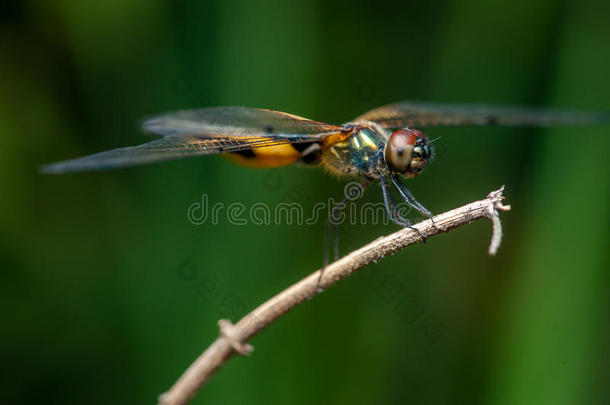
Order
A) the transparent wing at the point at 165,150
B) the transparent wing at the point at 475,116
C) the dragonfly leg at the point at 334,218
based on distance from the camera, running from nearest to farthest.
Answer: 1. the transparent wing at the point at 165,150
2. the transparent wing at the point at 475,116
3. the dragonfly leg at the point at 334,218

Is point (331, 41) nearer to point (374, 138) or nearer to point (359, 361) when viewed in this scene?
point (374, 138)

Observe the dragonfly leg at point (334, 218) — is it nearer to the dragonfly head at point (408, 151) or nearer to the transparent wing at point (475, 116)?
the dragonfly head at point (408, 151)

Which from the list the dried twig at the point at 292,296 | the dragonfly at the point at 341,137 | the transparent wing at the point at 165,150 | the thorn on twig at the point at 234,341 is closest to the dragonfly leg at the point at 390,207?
the dragonfly at the point at 341,137

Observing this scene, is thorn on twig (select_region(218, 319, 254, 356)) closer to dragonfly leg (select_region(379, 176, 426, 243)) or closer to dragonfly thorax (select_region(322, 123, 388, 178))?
dragonfly leg (select_region(379, 176, 426, 243))

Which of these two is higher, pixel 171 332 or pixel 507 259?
pixel 507 259

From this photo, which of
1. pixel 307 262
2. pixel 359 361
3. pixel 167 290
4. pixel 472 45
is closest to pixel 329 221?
pixel 307 262

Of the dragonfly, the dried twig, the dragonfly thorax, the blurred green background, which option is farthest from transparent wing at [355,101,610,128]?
the dried twig
